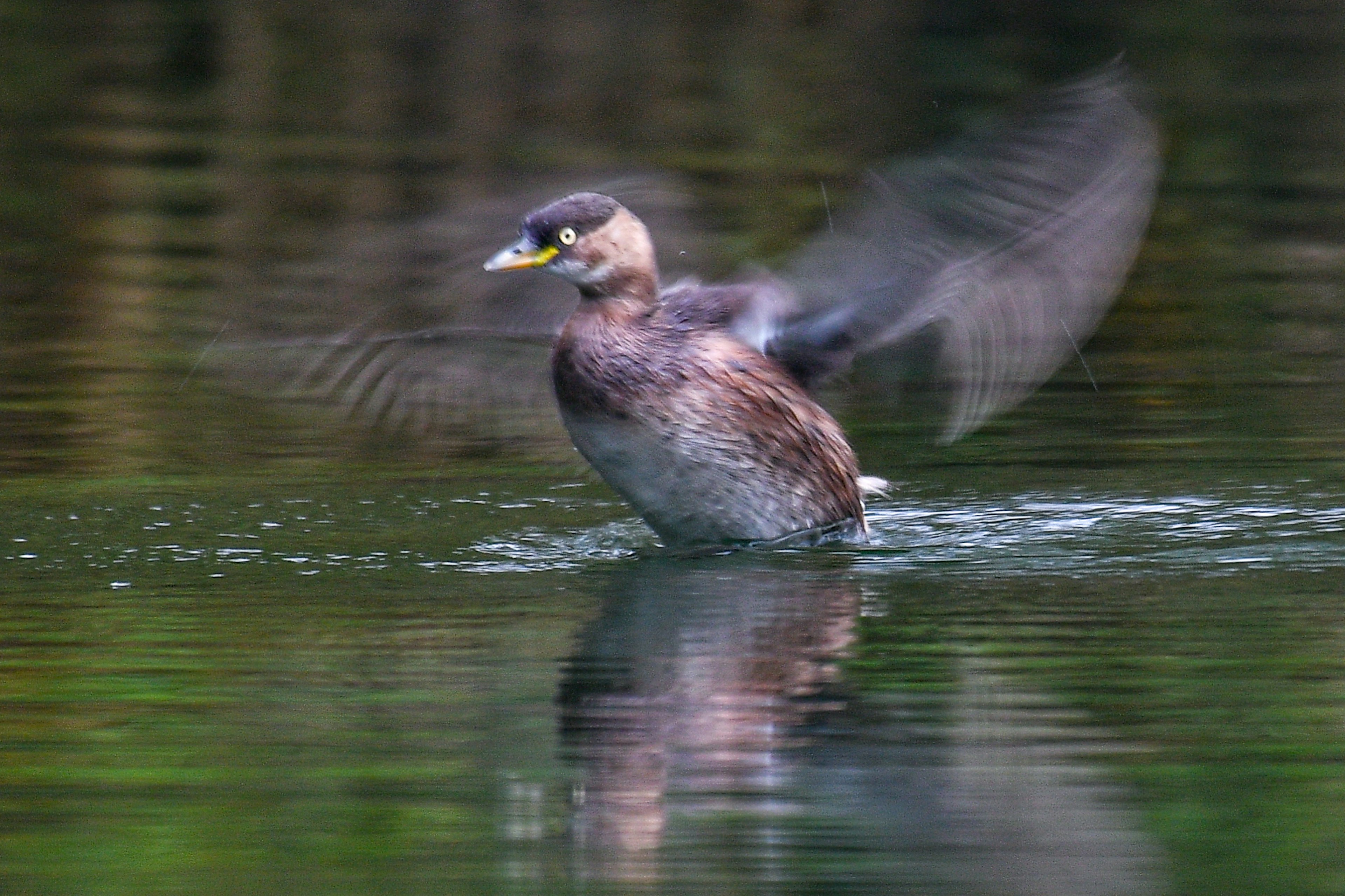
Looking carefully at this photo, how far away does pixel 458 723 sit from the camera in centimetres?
547

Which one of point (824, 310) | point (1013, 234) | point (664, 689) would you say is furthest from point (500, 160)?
point (664, 689)

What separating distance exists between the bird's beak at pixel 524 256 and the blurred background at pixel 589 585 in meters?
0.55

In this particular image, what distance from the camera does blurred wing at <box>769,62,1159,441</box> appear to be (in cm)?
699

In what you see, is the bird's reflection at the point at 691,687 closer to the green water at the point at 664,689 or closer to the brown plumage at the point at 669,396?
the green water at the point at 664,689

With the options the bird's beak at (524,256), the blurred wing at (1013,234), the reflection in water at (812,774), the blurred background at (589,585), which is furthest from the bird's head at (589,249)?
the reflection in water at (812,774)

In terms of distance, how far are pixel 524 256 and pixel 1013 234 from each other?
1.50m

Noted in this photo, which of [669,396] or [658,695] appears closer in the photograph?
[658,695]

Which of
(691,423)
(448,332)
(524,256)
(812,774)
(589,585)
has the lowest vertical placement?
(812,774)

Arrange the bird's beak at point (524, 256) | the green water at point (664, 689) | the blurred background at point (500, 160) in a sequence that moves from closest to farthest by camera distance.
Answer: the green water at point (664, 689) → the bird's beak at point (524, 256) → the blurred background at point (500, 160)

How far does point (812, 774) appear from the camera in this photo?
16.6 ft

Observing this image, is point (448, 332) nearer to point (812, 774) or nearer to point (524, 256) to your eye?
point (524, 256)

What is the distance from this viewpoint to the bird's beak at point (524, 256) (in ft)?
23.9

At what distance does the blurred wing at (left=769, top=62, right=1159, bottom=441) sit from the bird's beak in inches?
35.6

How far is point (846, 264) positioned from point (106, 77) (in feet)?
45.3
